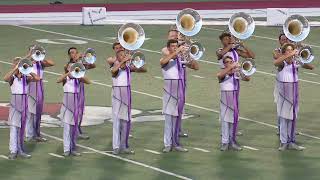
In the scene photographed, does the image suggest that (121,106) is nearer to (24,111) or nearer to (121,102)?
(121,102)

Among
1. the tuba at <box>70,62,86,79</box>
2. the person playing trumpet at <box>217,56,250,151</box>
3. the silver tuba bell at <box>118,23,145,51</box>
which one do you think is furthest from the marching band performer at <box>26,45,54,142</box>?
the person playing trumpet at <box>217,56,250,151</box>

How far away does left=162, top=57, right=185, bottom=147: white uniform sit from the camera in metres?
17.1

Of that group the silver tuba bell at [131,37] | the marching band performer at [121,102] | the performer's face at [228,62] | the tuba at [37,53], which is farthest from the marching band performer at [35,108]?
the performer's face at [228,62]

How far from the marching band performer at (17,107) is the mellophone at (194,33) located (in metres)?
0.77

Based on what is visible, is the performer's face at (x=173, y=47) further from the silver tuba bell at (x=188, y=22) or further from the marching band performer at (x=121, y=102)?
the silver tuba bell at (x=188, y=22)

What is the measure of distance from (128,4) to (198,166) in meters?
18.2

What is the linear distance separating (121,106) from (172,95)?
0.86 m

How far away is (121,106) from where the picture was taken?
662 inches

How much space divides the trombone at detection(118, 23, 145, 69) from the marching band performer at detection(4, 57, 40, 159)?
4.67 ft

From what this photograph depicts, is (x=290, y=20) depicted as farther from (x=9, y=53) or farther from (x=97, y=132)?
(x=9, y=53)

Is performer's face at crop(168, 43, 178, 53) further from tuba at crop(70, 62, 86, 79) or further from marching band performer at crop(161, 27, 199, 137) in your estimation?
tuba at crop(70, 62, 86, 79)

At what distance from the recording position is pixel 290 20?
17.6m

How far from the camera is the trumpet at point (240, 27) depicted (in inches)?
689

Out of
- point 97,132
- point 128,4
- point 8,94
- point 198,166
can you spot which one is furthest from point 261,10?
point 198,166
